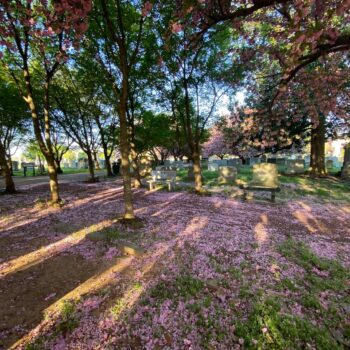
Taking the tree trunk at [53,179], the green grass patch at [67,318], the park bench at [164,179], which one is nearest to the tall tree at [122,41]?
the tree trunk at [53,179]

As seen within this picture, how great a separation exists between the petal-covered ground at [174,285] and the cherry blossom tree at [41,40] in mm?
3759

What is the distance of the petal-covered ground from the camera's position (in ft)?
8.48

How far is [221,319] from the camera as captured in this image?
111 inches

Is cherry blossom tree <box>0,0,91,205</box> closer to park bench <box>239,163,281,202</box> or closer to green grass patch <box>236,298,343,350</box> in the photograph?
green grass patch <box>236,298,343,350</box>

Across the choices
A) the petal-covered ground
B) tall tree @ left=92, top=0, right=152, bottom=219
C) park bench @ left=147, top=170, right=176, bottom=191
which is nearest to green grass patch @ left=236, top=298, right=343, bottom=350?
the petal-covered ground

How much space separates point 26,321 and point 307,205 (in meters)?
10.2

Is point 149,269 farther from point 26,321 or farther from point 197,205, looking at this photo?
point 197,205

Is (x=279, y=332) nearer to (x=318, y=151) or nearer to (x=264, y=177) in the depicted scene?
(x=264, y=177)

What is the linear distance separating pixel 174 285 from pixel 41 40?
732 cm

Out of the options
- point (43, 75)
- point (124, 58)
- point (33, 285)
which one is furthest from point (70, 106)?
point (33, 285)

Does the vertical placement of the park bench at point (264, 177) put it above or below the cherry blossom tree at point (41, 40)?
below

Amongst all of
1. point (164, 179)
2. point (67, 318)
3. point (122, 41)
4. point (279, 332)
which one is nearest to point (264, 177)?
point (164, 179)

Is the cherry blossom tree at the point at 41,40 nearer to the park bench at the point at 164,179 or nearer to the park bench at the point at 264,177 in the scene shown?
the park bench at the point at 164,179

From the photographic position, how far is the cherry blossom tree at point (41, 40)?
3.69 meters
